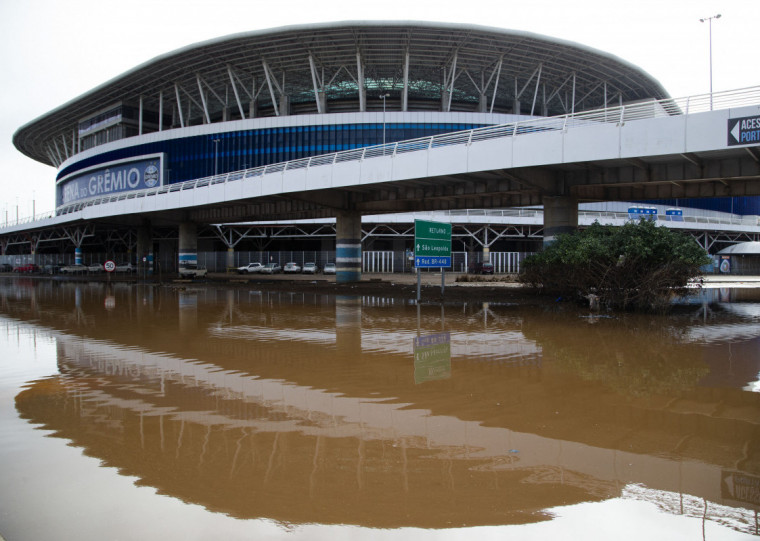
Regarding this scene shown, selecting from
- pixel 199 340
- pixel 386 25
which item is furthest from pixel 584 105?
pixel 199 340

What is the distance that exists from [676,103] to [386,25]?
44681mm

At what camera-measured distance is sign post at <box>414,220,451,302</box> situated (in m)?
24.7

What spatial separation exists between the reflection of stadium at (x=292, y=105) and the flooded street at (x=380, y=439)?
3421 cm

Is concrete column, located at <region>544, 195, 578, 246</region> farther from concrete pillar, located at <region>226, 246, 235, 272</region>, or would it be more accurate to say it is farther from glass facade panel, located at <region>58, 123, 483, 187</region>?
concrete pillar, located at <region>226, 246, 235, 272</region>

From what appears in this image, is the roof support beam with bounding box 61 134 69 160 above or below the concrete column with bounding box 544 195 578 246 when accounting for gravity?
above

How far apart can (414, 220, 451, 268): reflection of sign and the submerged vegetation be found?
554 centimetres

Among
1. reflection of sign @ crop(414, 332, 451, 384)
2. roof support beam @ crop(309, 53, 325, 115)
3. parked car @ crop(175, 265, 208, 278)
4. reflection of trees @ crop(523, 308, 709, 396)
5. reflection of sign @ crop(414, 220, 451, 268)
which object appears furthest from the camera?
roof support beam @ crop(309, 53, 325, 115)

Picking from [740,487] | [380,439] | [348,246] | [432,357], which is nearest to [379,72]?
[348,246]

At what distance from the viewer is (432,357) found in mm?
11516

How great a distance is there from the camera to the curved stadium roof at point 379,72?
61469 millimetres

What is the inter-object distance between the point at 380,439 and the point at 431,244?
64.9ft

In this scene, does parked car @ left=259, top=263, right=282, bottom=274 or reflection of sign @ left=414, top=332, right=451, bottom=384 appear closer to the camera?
reflection of sign @ left=414, top=332, right=451, bottom=384

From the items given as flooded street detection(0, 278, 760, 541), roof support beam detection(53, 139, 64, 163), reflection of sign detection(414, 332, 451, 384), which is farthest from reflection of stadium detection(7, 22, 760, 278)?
flooded street detection(0, 278, 760, 541)

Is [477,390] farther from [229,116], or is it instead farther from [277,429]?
[229,116]
